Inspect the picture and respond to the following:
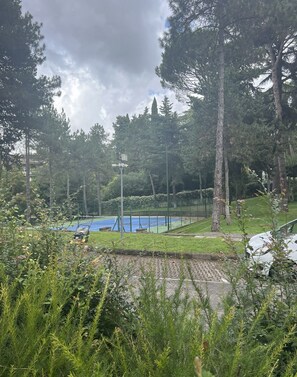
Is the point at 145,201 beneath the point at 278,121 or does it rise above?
beneath

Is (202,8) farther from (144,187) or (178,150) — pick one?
(144,187)

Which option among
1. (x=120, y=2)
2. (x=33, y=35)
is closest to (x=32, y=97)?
(x=33, y=35)

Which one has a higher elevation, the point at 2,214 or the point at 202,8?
the point at 202,8

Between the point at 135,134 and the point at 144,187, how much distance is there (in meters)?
13.6

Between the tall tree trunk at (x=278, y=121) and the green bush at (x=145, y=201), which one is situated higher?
the tall tree trunk at (x=278, y=121)

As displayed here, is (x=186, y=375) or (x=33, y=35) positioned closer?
(x=186, y=375)

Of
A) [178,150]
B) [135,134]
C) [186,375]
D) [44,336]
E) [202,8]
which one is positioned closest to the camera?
[186,375]

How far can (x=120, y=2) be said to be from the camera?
10961 mm

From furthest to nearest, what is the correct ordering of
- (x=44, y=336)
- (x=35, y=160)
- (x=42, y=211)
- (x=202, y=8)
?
(x=35, y=160) → (x=202, y=8) → (x=42, y=211) → (x=44, y=336)

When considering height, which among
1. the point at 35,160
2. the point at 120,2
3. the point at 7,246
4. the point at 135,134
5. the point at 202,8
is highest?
the point at 135,134

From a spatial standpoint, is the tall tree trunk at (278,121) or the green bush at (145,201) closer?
the tall tree trunk at (278,121)

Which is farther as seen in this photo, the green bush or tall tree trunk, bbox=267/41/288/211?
the green bush

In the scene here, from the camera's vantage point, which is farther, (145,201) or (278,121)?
(145,201)

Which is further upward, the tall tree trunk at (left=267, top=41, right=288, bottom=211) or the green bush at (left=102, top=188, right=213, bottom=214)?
the tall tree trunk at (left=267, top=41, right=288, bottom=211)
